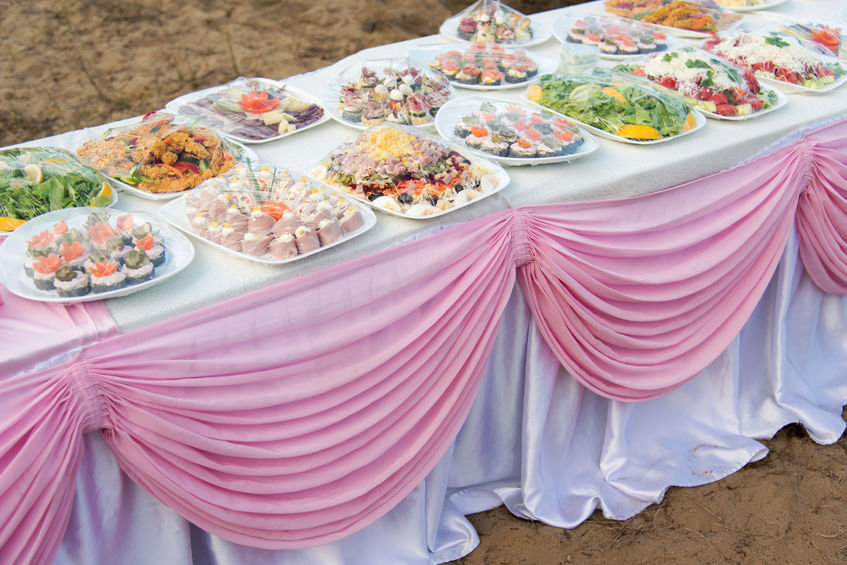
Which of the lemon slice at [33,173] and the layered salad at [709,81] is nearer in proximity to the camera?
the lemon slice at [33,173]

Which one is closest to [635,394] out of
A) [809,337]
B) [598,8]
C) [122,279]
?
[809,337]

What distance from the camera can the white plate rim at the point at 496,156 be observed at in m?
1.76

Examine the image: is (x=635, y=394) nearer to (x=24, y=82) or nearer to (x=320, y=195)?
(x=320, y=195)

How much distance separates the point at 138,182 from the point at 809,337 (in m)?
2.09

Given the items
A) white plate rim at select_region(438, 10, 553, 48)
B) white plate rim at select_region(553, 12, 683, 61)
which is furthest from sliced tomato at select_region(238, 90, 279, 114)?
white plate rim at select_region(553, 12, 683, 61)

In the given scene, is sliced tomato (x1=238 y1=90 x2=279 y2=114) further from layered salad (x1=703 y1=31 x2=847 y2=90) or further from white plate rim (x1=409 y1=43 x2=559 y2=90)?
layered salad (x1=703 y1=31 x2=847 y2=90)

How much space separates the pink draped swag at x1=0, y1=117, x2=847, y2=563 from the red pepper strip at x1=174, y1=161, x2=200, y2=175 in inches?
20.2

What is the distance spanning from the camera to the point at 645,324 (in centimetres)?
186

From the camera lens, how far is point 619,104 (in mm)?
2016

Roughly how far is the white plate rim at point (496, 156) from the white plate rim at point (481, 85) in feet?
0.56

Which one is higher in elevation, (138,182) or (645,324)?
(138,182)

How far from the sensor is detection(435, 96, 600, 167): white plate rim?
176 cm

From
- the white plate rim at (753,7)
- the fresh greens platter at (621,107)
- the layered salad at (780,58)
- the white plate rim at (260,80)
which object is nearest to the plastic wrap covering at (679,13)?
the white plate rim at (753,7)

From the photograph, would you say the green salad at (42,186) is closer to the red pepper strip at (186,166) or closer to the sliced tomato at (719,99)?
the red pepper strip at (186,166)
